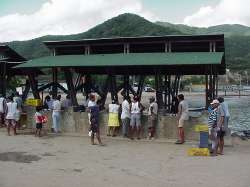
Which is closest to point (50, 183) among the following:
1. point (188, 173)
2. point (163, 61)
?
point (188, 173)

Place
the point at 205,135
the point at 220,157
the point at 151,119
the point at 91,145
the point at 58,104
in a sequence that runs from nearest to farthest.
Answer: the point at 220,157 → the point at 205,135 → the point at 91,145 → the point at 151,119 → the point at 58,104

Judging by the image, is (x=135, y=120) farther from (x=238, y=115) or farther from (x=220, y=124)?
(x=238, y=115)

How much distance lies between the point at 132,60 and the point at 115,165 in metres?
6.27

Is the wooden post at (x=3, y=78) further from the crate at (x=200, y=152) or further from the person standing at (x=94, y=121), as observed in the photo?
the crate at (x=200, y=152)

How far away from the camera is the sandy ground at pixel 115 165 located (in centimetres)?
957

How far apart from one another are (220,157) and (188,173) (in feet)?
8.20

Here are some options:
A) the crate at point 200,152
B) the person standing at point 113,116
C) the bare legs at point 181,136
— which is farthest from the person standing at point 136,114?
the crate at point 200,152

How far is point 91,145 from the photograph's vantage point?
14742 millimetres

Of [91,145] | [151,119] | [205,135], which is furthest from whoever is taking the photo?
[151,119]

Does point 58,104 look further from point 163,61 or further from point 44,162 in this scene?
point 44,162

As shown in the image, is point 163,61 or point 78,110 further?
point 78,110

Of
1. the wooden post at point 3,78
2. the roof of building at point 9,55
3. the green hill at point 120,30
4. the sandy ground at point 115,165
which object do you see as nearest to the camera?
the sandy ground at point 115,165

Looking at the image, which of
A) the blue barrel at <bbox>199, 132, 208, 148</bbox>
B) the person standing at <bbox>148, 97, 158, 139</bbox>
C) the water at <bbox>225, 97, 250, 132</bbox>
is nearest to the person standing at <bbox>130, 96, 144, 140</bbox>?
the person standing at <bbox>148, 97, 158, 139</bbox>

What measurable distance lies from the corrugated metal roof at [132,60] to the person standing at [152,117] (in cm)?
144
